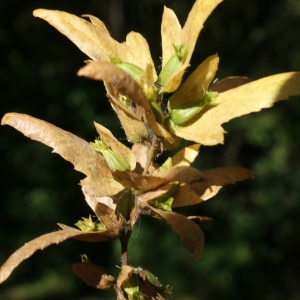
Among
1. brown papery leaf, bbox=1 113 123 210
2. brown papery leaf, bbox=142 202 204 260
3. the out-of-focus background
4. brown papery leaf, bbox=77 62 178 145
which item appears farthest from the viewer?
the out-of-focus background

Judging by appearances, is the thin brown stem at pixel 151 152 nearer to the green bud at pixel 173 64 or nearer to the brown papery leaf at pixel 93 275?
the green bud at pixel 173 64

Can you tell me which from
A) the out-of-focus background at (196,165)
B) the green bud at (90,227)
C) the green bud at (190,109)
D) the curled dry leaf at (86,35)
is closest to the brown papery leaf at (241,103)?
the green bud at (190,109)

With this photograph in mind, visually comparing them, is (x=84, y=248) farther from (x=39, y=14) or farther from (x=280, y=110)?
(x=39, y=14)

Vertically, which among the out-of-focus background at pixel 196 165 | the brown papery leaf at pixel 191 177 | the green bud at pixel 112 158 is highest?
the brown papery leaf at pixel 191 177

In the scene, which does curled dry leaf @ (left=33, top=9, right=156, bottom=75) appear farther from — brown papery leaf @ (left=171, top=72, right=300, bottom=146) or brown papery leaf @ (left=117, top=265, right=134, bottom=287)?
brown papery leaf @ (left=117, top=265, right=134, bottom=287)

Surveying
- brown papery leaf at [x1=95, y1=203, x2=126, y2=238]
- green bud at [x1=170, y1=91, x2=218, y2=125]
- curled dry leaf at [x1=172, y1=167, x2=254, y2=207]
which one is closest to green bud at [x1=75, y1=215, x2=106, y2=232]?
brown papery leaf at [x1=95, y1=203, x2=126, y2=238]

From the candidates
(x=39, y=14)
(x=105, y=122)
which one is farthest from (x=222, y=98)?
(x=105, y=122)
